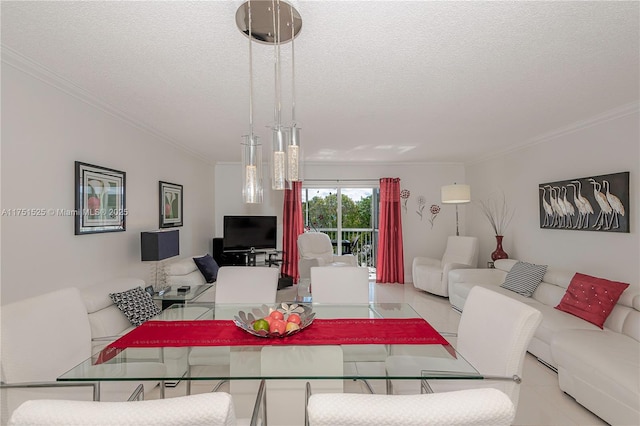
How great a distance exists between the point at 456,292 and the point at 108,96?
476 centimetres

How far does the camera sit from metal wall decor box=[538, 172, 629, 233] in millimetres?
3298

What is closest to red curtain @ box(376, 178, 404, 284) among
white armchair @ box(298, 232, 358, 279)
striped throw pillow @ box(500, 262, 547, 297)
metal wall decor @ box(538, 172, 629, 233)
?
white armchair @ box(298, 232, 358, 279)

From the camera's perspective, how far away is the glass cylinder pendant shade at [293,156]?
65.2 inches

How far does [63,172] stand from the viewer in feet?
8.73

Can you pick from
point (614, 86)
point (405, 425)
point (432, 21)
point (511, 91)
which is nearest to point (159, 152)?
point (432, 21)

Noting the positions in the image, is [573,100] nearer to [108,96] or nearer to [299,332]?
[299,332]

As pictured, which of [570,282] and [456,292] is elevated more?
[570,282]

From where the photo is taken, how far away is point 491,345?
1.78 m

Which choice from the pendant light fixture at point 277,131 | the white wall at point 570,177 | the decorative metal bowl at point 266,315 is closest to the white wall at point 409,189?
the white wall at point 570,177

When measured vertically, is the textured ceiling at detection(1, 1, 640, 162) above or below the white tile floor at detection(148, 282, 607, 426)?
above

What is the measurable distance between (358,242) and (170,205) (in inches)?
157

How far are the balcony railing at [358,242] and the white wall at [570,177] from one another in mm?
2214

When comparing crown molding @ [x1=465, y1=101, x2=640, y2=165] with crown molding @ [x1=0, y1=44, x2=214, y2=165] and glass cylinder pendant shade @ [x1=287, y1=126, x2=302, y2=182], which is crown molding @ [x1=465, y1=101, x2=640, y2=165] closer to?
glass cylinder pendant shade @ [x1=287, y1=126, x2=302, y2=182]

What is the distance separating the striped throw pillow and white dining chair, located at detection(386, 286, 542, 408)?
239 centimetres
